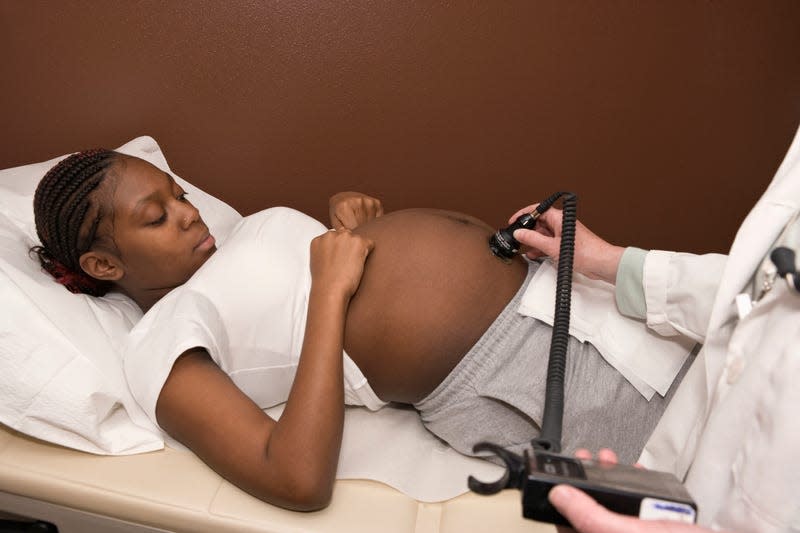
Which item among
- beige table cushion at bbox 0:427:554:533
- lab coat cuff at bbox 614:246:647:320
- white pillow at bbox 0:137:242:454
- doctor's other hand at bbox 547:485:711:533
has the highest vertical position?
lab coat cuff at bbox 614:246:647:320

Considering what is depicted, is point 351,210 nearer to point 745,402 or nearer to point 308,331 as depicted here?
point 308,331

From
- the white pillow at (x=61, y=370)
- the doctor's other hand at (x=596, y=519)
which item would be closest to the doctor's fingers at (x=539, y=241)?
the doctor's other hand at (x=596, y=519)

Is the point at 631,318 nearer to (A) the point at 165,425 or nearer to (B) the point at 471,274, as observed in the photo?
(B) the point at 471,274

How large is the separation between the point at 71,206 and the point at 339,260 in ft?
1.68

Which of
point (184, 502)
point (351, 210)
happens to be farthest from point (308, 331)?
point (351, 210)

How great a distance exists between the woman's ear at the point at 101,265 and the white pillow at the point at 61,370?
59mm

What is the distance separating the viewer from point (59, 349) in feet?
3.44

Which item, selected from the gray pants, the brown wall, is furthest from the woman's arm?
the brown wall

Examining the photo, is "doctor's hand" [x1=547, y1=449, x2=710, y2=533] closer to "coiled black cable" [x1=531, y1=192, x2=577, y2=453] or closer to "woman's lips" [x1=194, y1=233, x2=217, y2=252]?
"coiled black cable" [x1=531, y1=192, x2=577, y2=453]

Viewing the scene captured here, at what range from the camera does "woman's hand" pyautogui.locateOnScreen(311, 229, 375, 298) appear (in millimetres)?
1087

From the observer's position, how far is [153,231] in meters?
1.16

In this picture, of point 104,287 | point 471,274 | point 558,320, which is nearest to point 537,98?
point 471,274

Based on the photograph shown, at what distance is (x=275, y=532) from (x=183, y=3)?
119 cm

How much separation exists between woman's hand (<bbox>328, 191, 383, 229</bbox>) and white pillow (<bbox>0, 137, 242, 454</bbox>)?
511 mm
